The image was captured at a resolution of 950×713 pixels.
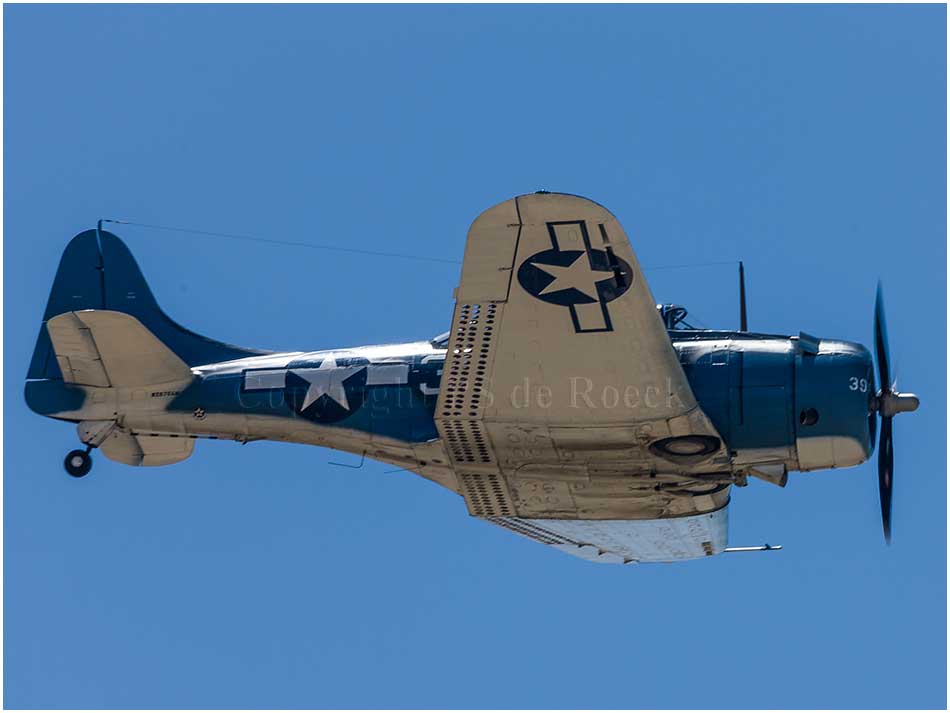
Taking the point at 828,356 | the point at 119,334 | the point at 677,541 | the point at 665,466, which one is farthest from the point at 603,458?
the point at 119,334

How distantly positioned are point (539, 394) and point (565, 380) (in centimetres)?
38

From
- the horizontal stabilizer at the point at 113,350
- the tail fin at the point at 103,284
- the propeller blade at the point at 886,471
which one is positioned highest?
the tail fin at the point at 103,284

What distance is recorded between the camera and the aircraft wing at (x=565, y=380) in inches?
683

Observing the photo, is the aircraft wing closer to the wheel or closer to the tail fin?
the wheel

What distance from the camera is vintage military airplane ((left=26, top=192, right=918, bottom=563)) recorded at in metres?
17.6

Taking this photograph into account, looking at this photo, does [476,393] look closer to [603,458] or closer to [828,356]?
[603,458]

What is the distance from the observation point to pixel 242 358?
21.4m

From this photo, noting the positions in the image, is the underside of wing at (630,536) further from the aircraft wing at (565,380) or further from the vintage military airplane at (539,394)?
the aircraft wing at (565,380)

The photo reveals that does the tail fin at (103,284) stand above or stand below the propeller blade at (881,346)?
above

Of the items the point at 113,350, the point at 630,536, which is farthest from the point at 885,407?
the point at 113,350

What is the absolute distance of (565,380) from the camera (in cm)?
1830

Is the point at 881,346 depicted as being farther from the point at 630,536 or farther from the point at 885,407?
the point at 630,536

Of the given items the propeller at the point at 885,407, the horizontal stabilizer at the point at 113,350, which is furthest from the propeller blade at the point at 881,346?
the horizontal stabilizer at the point at 113,350

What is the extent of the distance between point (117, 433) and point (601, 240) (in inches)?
306
